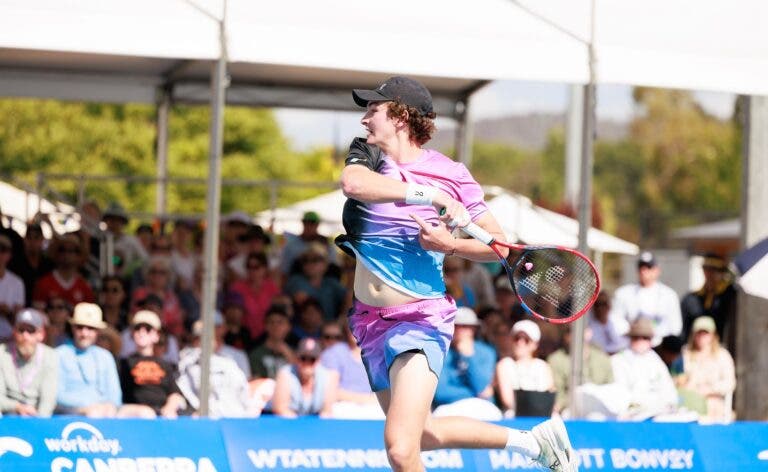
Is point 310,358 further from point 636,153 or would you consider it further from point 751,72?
point 636,153

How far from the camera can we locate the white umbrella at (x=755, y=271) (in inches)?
492

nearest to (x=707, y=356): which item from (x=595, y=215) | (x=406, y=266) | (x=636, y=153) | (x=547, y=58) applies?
(x=547, y=58)

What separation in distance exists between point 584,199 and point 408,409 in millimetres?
5888

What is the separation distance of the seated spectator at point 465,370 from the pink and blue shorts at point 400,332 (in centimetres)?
460

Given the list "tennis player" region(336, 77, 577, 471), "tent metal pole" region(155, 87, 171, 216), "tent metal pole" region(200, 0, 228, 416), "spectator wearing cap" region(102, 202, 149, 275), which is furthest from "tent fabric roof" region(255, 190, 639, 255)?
"tennis player" region(336, 77, 577, 471)

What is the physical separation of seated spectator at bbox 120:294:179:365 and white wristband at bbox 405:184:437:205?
5.93 m

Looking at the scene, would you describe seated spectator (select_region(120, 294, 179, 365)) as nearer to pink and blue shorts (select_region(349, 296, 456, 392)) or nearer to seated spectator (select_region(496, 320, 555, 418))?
seated spectator (select_region(496, 320, 555, 418))

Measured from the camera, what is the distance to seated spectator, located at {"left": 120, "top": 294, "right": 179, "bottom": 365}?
40.5 feet

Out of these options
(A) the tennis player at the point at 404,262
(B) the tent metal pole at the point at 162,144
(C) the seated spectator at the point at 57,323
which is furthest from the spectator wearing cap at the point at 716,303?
(A) the tennis player at the point at 404,262

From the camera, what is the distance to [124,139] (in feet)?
163

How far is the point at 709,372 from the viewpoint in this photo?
45.8ft

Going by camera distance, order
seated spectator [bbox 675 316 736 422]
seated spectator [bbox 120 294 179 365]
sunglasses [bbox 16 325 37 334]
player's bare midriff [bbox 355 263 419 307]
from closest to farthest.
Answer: player's bare midriff [bbox 355 263 419 307]
sunglasses [bbox 16 325 37 334]
seated spectator [bbox 120 294 179 365]
seated spectator [bbox 675 316 736 422]

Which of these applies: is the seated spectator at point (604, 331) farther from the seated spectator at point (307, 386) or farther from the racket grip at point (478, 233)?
the racket grip at point (478, 233)

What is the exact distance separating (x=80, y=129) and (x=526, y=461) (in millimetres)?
41679
